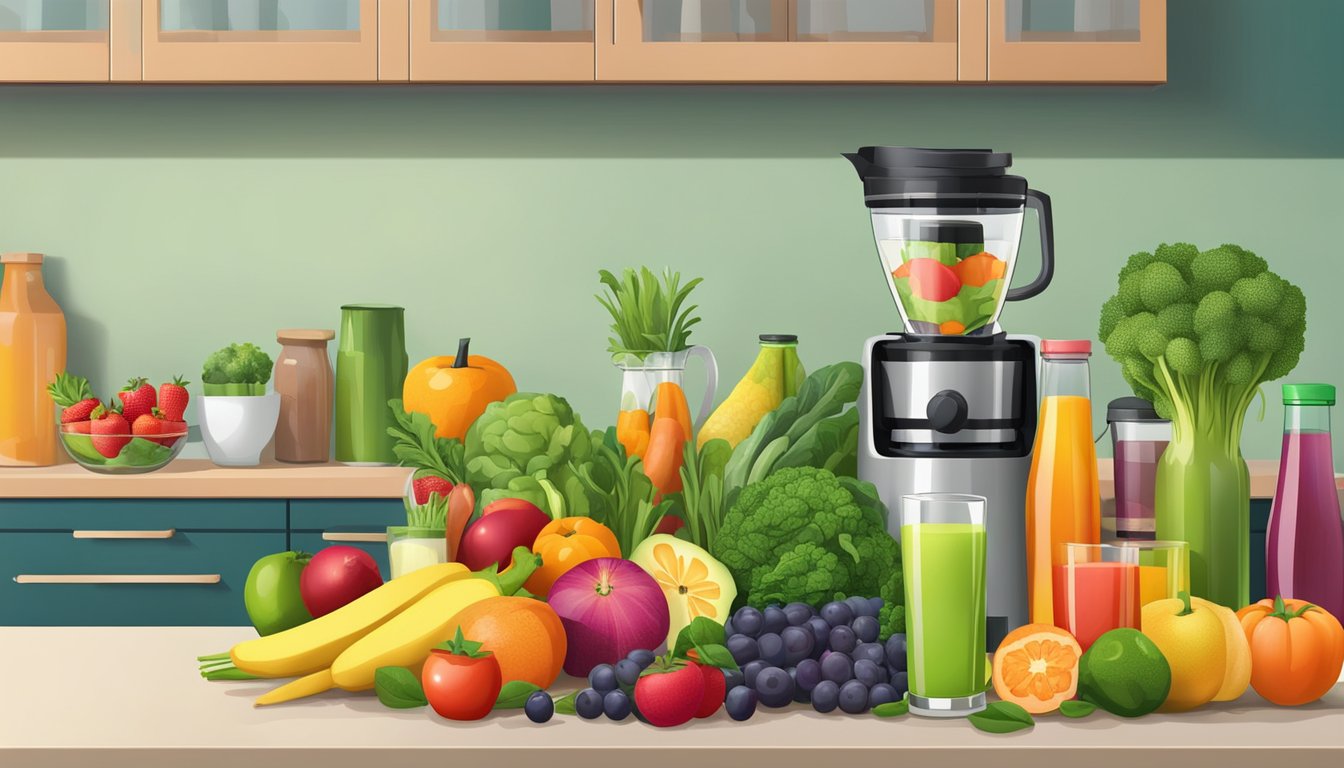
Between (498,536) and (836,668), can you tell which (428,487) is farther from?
(836,668)

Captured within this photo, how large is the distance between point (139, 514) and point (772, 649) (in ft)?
6.09

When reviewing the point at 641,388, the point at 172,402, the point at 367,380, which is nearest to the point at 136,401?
the point at 172,402

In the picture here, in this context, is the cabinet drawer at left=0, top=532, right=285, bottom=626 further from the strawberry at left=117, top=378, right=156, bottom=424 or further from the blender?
the blender

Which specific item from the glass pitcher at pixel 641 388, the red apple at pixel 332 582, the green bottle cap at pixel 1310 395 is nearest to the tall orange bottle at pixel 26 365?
the glass pitcher at pixel 641 388

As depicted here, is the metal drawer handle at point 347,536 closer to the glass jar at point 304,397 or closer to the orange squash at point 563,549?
the glass jar at point 304,397

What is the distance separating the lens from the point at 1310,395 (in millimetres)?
1148

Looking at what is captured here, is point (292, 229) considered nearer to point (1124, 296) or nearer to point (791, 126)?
point (791, 126)

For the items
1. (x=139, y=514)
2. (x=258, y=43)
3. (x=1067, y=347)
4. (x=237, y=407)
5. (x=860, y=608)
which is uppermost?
(x=258, y=43)

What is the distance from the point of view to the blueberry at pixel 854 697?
100cm

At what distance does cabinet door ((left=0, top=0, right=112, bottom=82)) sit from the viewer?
2.76 meters

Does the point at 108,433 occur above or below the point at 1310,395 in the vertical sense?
below

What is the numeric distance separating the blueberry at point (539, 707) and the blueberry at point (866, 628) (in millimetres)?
254

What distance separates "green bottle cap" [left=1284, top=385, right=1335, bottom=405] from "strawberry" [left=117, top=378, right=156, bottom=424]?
7.03 feet

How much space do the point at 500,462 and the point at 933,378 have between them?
49 centimetres
